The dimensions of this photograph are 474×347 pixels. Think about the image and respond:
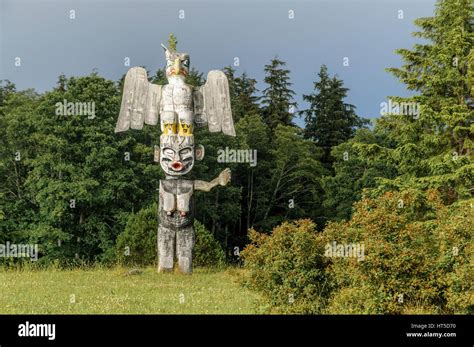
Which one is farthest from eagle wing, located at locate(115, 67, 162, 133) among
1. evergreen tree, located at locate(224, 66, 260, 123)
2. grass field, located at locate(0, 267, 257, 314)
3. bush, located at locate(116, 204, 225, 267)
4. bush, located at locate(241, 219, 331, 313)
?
evergreen tree, located at locate(224, 66, 260, 123)

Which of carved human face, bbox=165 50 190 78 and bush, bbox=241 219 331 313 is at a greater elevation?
carved human face, bbox=165 50 190 78

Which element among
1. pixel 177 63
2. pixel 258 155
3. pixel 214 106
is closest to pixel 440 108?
pixel 214 106

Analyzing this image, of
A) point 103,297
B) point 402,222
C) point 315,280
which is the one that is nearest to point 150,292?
point 103,297

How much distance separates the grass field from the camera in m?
12.8

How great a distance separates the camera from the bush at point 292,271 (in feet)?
37.9

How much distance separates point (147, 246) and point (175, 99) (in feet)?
18.9

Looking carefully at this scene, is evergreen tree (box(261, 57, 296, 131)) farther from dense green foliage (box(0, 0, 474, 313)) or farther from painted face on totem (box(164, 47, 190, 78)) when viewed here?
painted face on totem (box(164, 47, 190, 78))

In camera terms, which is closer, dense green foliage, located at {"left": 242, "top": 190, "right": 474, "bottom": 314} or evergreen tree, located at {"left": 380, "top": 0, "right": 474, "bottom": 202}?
dense green foliage, located at {"left": 242, "top": 190, "right": 474, "bottom": 314}

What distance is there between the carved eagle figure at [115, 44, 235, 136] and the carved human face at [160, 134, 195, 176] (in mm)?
524

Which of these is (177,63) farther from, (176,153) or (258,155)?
(258,155)

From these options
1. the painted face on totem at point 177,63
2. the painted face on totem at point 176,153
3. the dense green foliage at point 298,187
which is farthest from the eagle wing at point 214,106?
the dense green foliage at point 298,187

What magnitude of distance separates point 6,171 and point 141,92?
15.4 m

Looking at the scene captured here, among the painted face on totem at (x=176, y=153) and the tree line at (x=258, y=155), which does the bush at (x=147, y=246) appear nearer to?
the tree line at (x=258, y=155)
